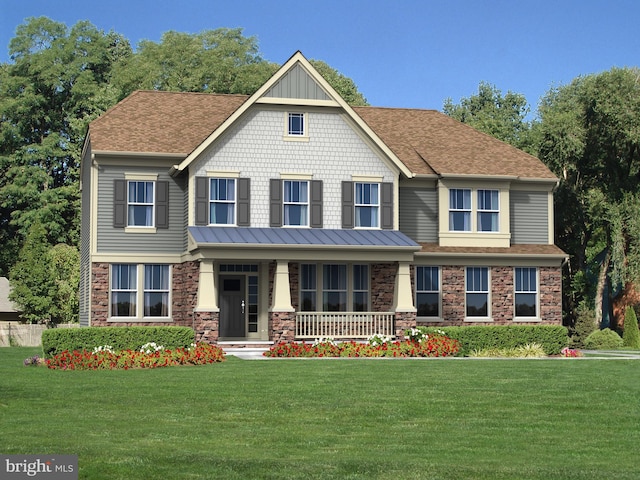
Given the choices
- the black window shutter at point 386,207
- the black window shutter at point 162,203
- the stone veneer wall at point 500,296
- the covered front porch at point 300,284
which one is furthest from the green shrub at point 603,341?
the black window shutter at point 162,203

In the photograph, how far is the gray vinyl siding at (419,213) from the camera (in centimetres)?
4016

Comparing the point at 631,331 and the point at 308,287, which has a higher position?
the point at 308,287

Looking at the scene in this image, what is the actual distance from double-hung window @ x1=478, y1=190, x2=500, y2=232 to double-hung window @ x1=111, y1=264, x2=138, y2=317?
13636 millimetres

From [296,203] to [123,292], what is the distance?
23.3 ft

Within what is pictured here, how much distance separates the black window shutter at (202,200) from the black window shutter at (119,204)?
287cm

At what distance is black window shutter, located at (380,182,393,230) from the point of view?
38.3m

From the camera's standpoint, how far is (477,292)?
131ft

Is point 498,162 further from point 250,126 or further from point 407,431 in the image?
point 407,431

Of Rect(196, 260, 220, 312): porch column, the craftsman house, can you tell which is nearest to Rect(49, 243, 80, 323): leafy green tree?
the craftsman house

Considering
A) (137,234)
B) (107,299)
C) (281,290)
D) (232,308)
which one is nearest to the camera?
(281,290)

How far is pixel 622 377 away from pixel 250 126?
56.7 feet

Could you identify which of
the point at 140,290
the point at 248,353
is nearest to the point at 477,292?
the point at 248,353

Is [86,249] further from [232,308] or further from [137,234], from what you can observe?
[232,308]

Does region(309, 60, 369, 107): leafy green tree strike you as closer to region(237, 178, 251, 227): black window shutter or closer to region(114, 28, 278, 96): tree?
region(114, 28, 278, 96): tree
